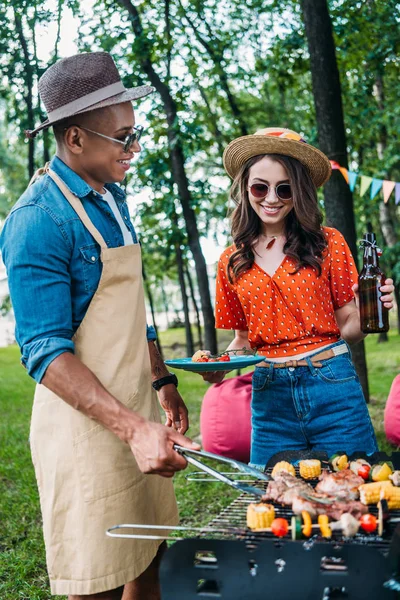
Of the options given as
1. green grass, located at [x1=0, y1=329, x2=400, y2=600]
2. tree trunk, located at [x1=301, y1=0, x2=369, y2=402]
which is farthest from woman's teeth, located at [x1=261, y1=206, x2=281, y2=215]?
tree trunk, located at [x1=301, y1=0, x2=369, y2=402]

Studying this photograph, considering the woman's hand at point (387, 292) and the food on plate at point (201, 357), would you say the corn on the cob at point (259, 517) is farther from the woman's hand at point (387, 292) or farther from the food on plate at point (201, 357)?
the woman's hand at point (387, 292)

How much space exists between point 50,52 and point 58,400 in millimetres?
8363

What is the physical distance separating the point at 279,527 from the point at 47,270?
1.04 m

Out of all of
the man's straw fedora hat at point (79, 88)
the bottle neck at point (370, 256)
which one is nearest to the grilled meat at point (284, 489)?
the bottle neck at point (370, 256)

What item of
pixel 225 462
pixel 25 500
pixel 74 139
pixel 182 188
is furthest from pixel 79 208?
A: pixel 182 188

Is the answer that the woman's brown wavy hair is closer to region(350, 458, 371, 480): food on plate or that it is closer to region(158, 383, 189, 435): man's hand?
region(158, 383, 189, 435): man's hand

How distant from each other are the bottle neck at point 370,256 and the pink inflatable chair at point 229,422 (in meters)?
3.37

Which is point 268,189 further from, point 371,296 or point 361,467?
point 361,467

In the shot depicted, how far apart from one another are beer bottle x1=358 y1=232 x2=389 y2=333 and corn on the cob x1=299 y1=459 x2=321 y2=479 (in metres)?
0.77

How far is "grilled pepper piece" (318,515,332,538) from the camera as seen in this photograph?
1.96 metres

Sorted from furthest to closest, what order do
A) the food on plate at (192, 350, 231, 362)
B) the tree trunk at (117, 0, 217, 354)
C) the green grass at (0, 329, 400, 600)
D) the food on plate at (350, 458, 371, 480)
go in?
the tree trunk at (117, 0, 217, 354), the green grass at (0, 329, 400, 600), the food on plate at (192, 350, 231, 362), the food on plate at (350, 458, 371, 480)

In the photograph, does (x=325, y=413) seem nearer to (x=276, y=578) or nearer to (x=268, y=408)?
(x=268, y=408)

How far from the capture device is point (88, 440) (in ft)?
7.59

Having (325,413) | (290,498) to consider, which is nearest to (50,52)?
(325,413)
